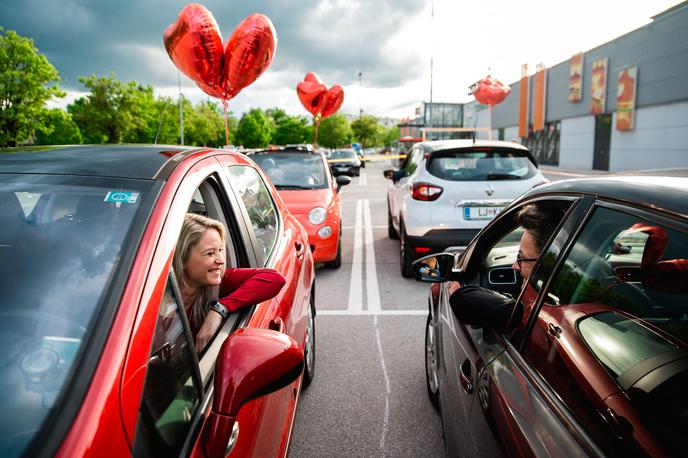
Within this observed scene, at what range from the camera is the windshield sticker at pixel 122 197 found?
4.84ft

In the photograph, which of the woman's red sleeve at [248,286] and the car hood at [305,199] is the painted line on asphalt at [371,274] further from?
the woman's red sleeve at [248,286]

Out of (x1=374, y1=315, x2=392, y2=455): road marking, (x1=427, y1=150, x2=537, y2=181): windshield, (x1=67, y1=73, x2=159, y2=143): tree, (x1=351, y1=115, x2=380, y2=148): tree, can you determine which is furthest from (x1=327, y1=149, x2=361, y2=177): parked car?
(x1=351, y1=115, x2=380, y2=148): tree

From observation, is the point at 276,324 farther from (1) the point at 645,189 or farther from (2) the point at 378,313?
(2) the point at 378,313

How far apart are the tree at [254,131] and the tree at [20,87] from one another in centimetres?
6118

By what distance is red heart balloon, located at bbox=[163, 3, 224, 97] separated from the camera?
869 centimetres

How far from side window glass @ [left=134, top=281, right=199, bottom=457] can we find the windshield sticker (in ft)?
0.94

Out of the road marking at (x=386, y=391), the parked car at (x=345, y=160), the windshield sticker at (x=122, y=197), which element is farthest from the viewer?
the parked car at (x=345, y=160)

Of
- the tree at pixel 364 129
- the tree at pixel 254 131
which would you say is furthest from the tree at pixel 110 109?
the tree at pixel 364 129

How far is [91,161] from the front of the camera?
1.76 meters

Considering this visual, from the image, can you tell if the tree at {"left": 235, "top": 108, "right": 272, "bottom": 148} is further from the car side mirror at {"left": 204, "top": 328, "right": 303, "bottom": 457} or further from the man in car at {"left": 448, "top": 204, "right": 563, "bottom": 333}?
the car side mirror at {"left": 204, "top": 328, "right": 303, "bottom": 457}

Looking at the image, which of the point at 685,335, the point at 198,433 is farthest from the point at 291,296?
the point at 685,335

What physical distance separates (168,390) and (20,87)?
43034 millimetres

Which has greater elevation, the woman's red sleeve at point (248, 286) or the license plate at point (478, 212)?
the woman's red sleeve at point (248, 286)

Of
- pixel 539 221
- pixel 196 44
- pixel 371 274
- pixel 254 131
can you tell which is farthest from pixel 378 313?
pixel 254 131
